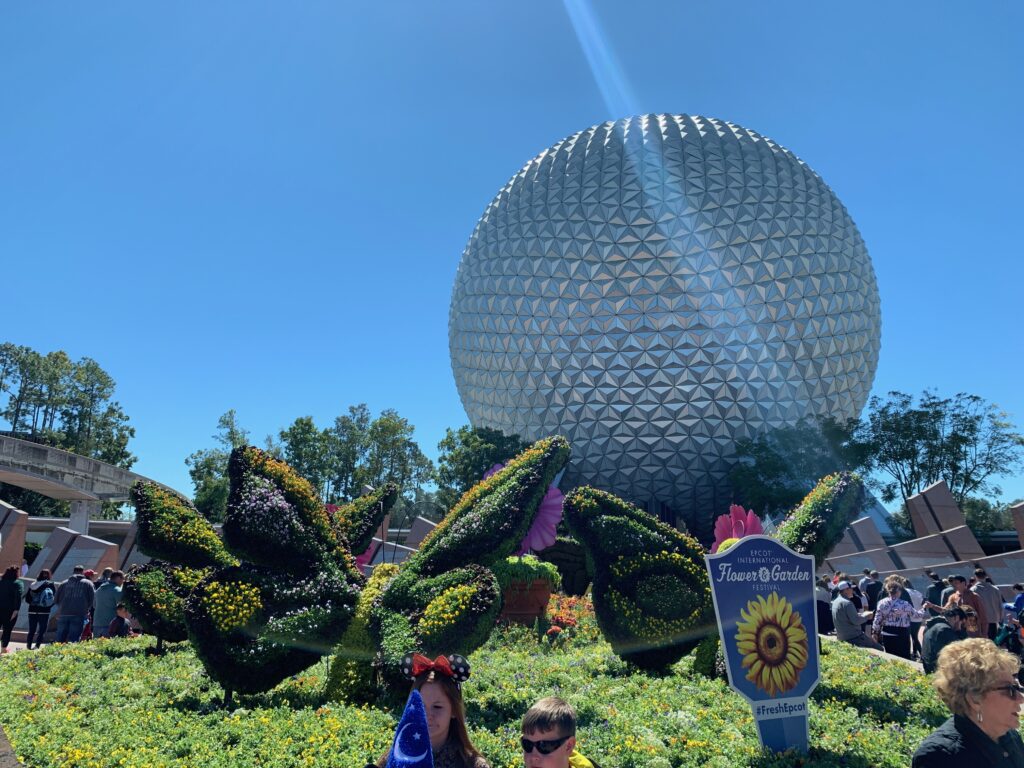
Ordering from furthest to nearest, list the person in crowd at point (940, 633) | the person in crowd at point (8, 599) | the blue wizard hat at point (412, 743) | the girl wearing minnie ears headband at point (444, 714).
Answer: the person in crowd at point (8, 599), the person in crowd at point (940, 633), the girl wearing minnie ears headband at point (444, 714), the blue wizard hat at point (412, 743)

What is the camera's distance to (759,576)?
5.93 metres

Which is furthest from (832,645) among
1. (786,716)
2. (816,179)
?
(816,179)

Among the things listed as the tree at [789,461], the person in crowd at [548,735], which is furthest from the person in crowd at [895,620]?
the tree at [789,461]

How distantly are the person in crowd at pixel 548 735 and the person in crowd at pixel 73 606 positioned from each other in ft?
37.3

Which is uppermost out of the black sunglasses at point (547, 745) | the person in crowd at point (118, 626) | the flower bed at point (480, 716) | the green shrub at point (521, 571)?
the green shrub at point (521, 571)

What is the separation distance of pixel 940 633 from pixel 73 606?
38.8ft

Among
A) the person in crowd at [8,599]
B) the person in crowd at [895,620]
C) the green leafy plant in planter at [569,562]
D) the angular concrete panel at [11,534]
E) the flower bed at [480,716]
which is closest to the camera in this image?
the flower bed at [480,716]

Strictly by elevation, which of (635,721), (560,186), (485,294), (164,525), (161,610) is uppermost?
(560,186)

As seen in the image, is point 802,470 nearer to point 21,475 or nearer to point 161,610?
point 161,610

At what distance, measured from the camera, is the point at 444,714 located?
3.00m

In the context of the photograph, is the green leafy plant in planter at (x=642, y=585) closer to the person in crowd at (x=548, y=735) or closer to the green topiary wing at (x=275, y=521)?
the green topiary wing at (x=275, y=521)

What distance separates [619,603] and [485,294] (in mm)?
24524

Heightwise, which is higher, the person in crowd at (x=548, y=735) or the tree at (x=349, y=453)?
the tree at (x=349, y=453)

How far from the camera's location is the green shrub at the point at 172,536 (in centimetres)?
816
